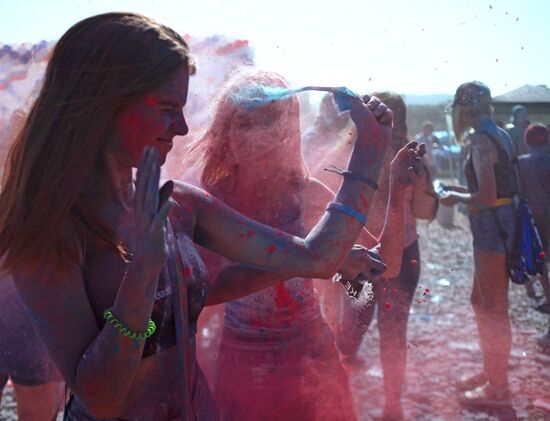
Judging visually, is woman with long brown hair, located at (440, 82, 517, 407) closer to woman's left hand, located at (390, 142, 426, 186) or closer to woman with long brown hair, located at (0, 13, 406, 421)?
woman's left hand, located at (390, 142, 426, 186)

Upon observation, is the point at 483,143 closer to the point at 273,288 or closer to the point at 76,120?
the point at 273,288

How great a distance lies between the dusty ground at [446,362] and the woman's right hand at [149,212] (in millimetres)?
3237

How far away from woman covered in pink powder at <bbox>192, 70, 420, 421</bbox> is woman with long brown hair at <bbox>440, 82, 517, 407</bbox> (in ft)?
7.03

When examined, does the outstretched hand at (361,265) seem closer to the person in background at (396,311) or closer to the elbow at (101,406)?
the elbow at (101,406)

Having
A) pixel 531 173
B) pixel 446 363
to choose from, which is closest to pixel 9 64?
pixel 446 363

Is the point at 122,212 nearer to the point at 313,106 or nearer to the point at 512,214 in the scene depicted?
the point at 512,214

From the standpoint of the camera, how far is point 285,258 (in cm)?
189

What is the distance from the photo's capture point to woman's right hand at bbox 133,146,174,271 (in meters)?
1.28

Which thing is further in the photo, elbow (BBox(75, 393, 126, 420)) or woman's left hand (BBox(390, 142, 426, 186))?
woman's left hand (BBox(390, 142, 426, 186))

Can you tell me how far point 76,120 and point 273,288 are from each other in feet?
4.31

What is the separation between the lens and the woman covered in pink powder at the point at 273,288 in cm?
254

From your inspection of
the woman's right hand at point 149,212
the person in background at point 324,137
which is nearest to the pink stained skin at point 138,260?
the woman's right hand at point 149,212

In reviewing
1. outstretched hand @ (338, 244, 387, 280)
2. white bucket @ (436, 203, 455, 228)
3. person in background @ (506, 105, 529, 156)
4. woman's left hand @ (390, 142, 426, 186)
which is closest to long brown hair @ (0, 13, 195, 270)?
outstretched hand @ (338, 244, 387, 280)

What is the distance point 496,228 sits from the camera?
4.57 metres
